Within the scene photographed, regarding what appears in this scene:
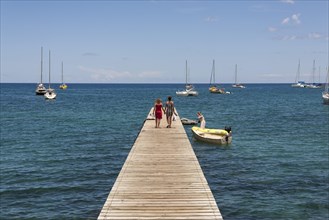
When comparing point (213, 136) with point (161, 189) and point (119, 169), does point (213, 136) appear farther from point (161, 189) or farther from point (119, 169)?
point (161, 189)

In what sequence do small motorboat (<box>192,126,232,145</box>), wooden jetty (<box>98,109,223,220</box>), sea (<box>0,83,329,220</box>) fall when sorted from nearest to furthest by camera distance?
wooden jetty (<box>98,109,223,220</box>) → sea (<box>0,83,329,220</box>) → small motorboat (<box>192,126,232,145</box>)

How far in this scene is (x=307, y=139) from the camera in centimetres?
3441

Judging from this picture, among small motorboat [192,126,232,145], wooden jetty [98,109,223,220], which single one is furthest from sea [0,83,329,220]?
wooden jetty [98,109,223,220]

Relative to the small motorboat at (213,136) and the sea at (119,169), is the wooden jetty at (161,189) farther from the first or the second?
the small motorboat at (213,136)

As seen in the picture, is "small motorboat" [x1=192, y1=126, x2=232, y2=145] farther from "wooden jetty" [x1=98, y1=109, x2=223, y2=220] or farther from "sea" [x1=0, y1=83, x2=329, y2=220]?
"wooden jetty" [x1=98, y1=109, x2=223, y2=220]

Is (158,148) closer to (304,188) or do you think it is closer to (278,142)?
(304,188)

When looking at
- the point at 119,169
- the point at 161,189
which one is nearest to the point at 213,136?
the point at 119,169

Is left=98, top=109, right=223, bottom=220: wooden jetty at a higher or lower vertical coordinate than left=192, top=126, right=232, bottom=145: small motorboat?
higher

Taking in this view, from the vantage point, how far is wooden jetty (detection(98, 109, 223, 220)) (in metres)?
9.13

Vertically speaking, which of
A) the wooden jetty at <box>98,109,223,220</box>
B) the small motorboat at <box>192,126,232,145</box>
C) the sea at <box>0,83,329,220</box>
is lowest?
the sea at <box>0,83,329,220</box>

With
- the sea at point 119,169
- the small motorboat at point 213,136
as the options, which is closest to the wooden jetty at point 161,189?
the sea at point 119,169

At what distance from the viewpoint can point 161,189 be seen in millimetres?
11039

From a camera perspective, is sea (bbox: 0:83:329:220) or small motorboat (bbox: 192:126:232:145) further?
small motorboat (bbox: 192:126:232:145)

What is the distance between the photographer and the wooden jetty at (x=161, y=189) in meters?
9.13
